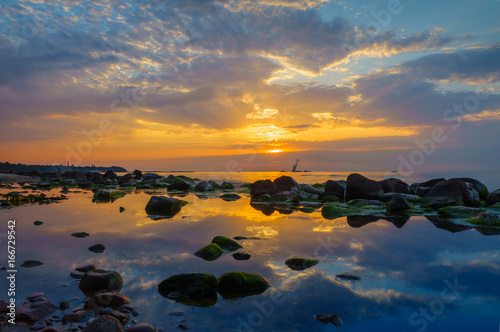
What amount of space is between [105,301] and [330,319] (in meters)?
3.42

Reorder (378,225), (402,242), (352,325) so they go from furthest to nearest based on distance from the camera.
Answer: (378,225) → (402,242) → (352,325)

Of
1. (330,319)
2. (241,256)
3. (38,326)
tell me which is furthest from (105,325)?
(241,256)

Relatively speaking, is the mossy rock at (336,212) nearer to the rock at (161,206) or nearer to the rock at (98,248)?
the rock at (161,206)

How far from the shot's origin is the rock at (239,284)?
206 inches

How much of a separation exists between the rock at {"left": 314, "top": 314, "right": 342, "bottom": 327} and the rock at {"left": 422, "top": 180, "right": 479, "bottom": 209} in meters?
15.9

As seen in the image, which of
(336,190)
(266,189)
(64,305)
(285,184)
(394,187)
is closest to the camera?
(64,305)

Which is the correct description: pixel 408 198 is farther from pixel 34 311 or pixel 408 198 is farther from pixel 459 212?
pixel 34 311

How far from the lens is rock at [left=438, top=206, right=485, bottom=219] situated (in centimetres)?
1393

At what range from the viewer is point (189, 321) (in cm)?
411

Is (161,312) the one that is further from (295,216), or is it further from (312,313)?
(295,216)

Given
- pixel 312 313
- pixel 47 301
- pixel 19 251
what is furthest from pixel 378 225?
pixel 19 251

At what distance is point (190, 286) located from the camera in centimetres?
505

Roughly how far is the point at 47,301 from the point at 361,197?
20.0m

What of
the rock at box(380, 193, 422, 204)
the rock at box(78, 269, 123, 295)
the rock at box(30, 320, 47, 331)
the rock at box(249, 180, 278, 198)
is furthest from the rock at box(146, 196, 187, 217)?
the rock at box(380, 193, 422, 204)
